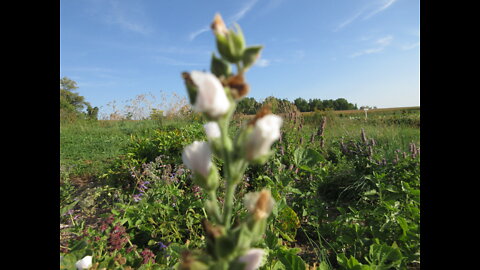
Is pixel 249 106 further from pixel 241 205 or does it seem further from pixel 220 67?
pixel 220 67

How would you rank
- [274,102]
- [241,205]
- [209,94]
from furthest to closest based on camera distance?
1. [274,102]
2. [241,205]
3. [209,94]

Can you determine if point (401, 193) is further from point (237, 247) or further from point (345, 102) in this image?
point (345, 102)

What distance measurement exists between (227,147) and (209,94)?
188mm

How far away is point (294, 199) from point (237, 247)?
2.67 meters

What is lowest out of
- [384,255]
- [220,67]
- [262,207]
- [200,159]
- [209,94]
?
[384,255]

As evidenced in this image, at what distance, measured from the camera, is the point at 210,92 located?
74cm

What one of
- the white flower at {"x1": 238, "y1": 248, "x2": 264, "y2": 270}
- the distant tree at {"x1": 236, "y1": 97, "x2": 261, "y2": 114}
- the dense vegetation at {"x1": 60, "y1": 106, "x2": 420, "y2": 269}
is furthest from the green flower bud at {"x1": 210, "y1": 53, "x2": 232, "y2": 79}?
the distant tree at {"x1": 236, "y1": 97, "x2": 261, "y2": 114}

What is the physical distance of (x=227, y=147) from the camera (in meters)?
0.83

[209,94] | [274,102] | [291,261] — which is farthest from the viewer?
[274,102]

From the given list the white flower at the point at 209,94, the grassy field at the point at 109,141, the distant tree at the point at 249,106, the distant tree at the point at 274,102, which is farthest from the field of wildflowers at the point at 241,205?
the distant tree at the point at 249,106

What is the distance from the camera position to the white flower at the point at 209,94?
2.39ft

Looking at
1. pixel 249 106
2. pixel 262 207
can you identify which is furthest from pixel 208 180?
pixel 249 106

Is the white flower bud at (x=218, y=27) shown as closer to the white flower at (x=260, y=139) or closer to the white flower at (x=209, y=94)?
the white flower at (x=209, y=94)
